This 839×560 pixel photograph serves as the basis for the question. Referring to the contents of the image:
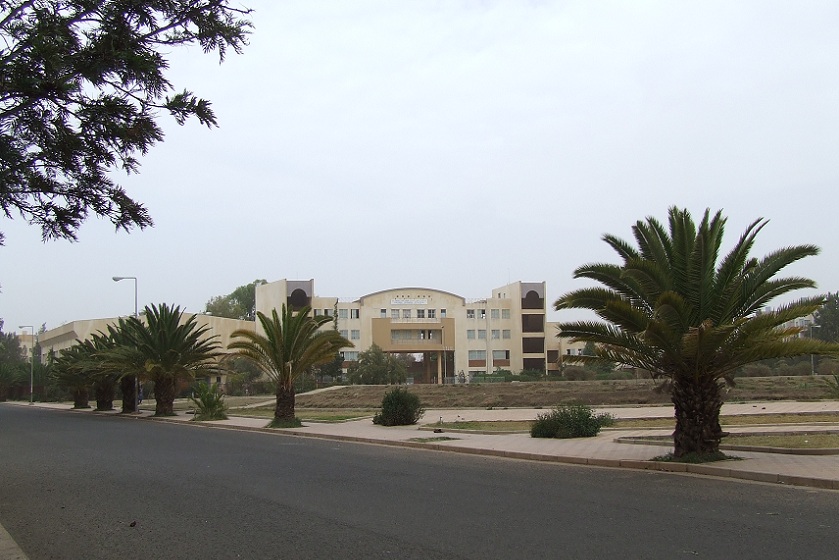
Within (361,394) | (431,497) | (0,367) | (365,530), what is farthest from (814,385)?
(0,367)

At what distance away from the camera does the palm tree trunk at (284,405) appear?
29.2 meters

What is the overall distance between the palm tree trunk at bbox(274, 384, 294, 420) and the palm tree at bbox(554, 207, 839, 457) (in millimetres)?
17408

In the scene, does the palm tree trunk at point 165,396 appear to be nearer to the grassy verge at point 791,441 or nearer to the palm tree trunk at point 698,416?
the grassy verge at point 791,441

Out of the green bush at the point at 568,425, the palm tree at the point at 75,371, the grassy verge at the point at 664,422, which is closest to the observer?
the green bush at the point at 568,425

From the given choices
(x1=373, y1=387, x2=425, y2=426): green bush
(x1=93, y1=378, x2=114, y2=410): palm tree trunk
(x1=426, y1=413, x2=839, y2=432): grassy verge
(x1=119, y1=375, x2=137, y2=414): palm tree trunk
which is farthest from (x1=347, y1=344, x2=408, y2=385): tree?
(x1=426, y1=413, x2=839, y2=432): grassy verge

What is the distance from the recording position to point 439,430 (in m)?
22.7

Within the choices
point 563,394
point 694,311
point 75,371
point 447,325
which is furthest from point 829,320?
point 694,311

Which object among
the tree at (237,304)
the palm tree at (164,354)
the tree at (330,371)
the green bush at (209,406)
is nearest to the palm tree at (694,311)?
the green bush at (209,406)

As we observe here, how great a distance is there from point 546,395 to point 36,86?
35.9 meters

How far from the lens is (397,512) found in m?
9.13

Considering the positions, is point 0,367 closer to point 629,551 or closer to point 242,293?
point 242,293

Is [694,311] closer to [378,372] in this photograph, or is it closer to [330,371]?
[378,372]

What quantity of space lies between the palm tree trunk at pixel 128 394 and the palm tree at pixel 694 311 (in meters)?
37.2

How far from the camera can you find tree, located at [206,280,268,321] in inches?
4651
